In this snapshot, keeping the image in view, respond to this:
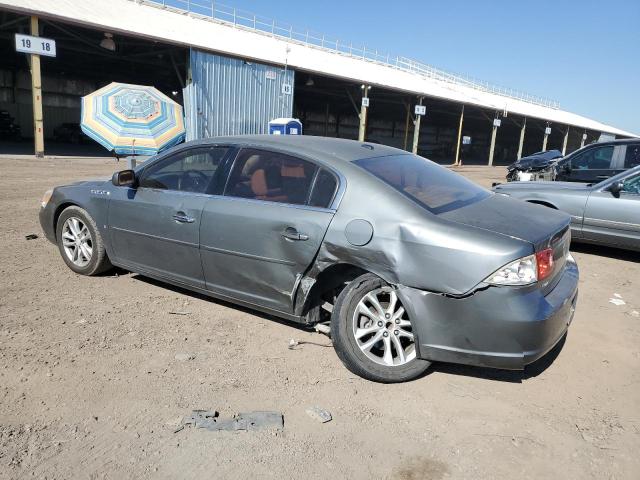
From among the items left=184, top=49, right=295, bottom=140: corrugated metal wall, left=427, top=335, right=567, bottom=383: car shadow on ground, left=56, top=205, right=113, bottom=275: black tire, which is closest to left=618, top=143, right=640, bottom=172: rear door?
left=427, top=335, right=567, bottom=383: car shadow on ground

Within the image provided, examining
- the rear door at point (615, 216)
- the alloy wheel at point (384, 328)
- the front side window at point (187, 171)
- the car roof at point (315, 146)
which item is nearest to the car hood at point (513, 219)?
the alloy wheel at point (384, 328)

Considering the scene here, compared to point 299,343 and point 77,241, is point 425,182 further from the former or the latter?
point 77,241

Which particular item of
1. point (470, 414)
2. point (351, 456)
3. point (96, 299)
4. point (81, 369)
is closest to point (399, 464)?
point (351, 456)

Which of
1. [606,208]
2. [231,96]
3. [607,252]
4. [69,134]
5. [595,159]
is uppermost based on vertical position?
[231,96]

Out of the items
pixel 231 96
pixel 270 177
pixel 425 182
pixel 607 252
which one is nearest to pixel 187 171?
pixel 270 177

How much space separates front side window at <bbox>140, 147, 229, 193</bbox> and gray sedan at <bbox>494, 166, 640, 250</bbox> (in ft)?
17.2

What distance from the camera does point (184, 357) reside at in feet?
11.3

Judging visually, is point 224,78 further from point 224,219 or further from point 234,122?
point 224,219

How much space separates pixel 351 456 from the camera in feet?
8.25

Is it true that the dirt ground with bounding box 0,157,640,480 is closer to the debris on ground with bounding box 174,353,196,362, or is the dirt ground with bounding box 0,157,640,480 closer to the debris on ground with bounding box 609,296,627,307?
the debris on ground with bounding box 174,353,196,362

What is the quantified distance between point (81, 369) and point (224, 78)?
1966cm

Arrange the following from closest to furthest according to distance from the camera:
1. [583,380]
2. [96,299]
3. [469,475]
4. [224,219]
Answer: [469,475] < [583,380] < [224,219] < [96,299]

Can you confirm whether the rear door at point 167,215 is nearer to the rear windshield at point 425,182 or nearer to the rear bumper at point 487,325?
the rear windshield at point 425,182

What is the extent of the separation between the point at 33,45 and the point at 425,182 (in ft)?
59.6
